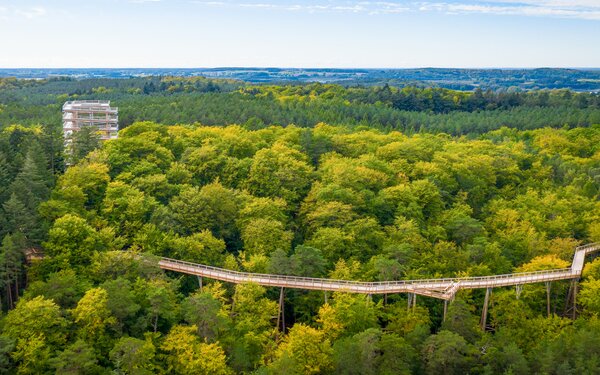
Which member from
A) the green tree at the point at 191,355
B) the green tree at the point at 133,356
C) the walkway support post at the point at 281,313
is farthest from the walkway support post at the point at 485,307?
the green tree at the point at 133,356

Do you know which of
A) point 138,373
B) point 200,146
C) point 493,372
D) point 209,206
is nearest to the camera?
point 138,373

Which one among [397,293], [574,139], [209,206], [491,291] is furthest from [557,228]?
[574,139]

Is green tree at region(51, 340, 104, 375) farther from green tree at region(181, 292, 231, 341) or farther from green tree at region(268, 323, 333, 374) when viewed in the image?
green tree at region(268, 323, 333, 374)

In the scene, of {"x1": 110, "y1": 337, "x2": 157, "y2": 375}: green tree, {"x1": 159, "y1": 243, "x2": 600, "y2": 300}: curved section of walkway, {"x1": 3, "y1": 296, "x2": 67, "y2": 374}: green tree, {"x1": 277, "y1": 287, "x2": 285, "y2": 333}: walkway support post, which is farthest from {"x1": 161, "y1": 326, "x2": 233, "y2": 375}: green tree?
{"x1": 277, "y1": 287, "x2": 285, "y2": 333}: walkway support post

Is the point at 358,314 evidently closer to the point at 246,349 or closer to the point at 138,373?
the point at 246,349

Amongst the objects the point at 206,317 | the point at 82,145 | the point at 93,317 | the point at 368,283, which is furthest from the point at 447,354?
the point at 82,145

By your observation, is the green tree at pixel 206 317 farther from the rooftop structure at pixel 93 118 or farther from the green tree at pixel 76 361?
the rooftop structure at pixel 93 118

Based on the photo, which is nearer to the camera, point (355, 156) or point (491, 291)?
point (491, 291)
